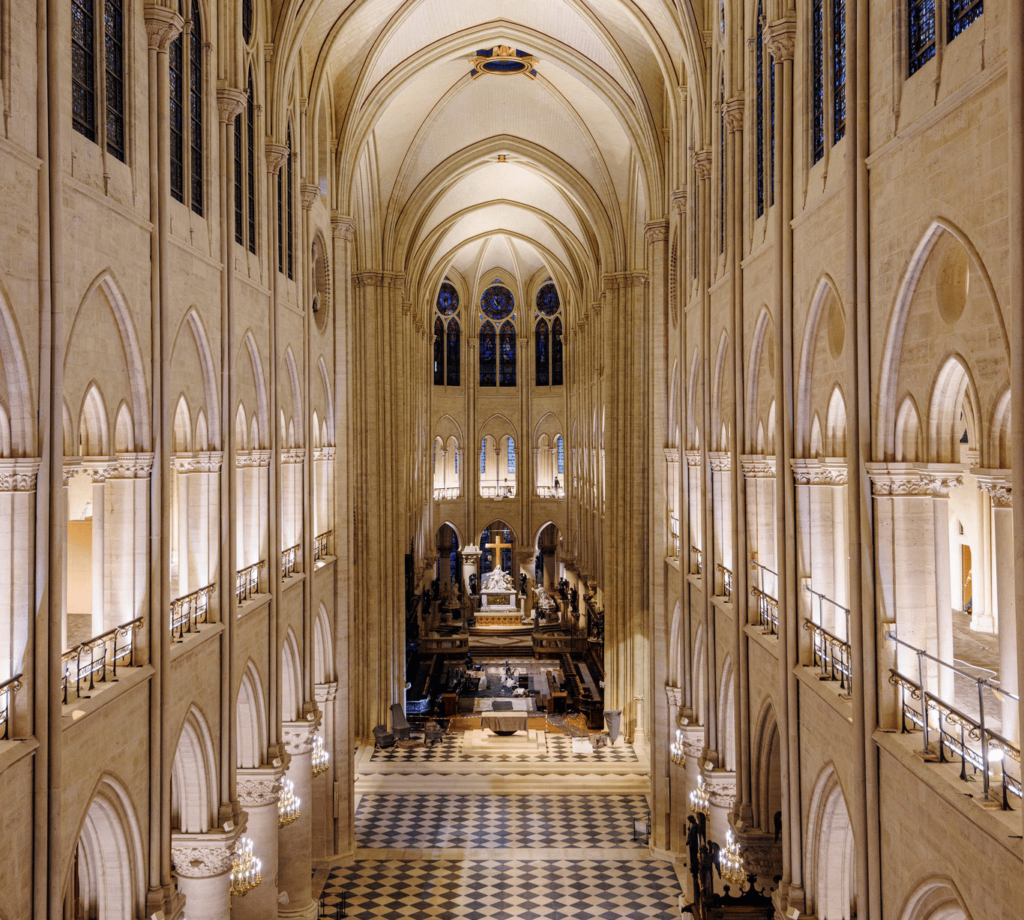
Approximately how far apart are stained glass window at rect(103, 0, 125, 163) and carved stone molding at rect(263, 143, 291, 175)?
5.73 m

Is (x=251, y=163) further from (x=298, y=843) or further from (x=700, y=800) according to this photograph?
(x=700, y=800)

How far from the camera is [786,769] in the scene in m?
11.4

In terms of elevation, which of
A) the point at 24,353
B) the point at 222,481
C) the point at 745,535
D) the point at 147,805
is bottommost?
the point at 147,805

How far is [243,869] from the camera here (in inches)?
538

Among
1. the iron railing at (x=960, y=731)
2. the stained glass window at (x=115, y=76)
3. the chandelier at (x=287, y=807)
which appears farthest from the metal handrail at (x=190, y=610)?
the iron railing at (x=960, y=731)

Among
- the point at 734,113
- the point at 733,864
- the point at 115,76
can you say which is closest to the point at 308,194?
the point at 115,76

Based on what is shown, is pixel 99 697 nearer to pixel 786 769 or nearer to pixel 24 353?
pixel 24 353

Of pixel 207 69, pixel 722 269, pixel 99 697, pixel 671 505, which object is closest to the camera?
pixel 99 697

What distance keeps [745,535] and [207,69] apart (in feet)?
33.4

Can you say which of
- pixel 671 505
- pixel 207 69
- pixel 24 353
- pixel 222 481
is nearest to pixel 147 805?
pixel 222 481

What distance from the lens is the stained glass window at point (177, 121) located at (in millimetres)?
12453

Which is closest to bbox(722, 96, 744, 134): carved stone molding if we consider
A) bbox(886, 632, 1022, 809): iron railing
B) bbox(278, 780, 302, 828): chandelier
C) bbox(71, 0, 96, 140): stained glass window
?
bbox(886, 632, 1022, 809): iron railing

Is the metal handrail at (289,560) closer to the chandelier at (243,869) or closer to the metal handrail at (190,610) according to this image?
the metal handrail at (190,610)

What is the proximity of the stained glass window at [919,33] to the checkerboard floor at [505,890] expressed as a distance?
1566 cm
